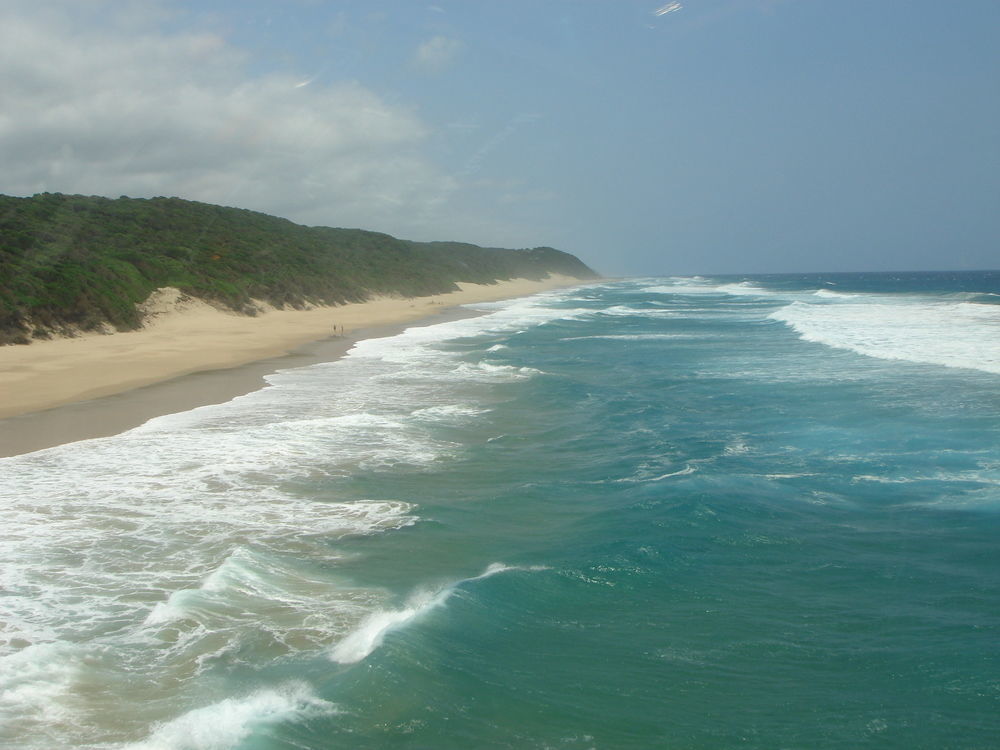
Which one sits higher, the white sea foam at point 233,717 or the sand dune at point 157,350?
the sand dune at point 157,350

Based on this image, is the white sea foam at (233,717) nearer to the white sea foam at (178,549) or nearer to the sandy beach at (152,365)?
the white sea foam at (178,549)

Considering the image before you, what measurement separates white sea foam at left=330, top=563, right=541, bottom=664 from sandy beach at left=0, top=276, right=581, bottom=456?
28.3 ft

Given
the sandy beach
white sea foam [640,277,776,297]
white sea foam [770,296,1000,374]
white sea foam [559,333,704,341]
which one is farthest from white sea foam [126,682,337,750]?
white sea foam [640,277,776,297]

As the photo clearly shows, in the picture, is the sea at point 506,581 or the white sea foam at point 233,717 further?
the sea at point 506,581

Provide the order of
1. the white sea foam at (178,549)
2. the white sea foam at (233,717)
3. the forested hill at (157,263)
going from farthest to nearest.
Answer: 1. the forested hill at (157,263)
2. the white sea foam at (178,549)
3. the white sea foam at (233,717)

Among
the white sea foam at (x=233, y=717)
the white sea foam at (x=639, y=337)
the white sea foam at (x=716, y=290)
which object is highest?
the white sea foam at (x=716, y=290)

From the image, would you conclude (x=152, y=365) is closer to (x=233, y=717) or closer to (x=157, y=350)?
(x=157, y=350)

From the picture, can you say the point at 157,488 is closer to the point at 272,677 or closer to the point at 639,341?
the point at 272,677

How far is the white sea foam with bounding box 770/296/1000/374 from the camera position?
26250 mm

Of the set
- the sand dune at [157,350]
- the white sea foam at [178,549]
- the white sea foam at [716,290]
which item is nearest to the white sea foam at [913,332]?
the white sea foam at [178,549]

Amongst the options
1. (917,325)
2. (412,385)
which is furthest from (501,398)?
(917,325)

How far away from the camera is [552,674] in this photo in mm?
6805

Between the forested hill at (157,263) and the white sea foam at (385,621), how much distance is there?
22918mm

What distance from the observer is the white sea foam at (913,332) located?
26250 mm
